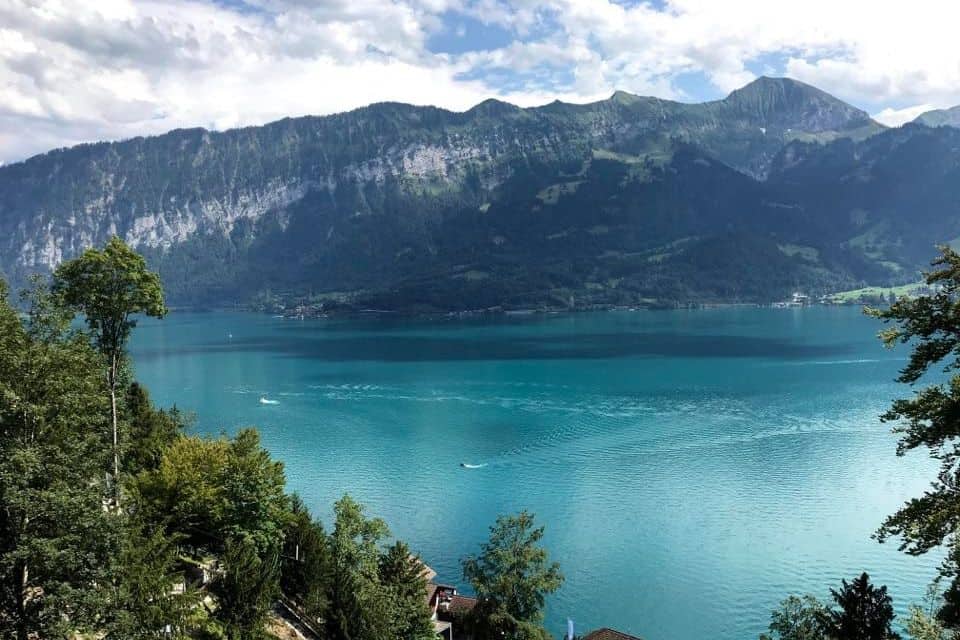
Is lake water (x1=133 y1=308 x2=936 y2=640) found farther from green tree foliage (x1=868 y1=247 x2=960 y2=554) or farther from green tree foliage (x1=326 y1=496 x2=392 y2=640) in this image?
green tree foliage (x1=868 y1=247 x2=960 y2=554)

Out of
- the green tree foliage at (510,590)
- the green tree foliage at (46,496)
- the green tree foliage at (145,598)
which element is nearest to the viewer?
the green tree foliage at (46,496)

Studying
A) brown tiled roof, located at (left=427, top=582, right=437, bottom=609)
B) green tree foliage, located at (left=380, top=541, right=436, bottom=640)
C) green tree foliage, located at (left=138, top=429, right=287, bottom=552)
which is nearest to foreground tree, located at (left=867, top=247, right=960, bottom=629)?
green tree foliage, located at (left=380, top=541, right=436, bottom=640)

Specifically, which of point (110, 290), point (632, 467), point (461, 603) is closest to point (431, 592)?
point (461, 603)

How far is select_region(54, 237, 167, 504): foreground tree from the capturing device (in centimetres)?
3950

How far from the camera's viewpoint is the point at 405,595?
140 ft

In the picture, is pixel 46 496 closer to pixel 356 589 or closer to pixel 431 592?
pixel 356 589

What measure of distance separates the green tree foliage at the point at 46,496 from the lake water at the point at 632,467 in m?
39.8

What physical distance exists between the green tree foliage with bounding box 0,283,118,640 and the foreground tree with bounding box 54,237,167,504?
1313cm

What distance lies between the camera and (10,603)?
23.5 meters

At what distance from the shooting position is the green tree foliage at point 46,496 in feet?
75.4

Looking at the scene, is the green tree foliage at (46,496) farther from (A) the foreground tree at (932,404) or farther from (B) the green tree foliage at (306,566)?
(A) the foreground tree at (932,404)

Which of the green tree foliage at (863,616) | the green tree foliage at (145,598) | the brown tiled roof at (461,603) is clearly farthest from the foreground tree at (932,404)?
the brown tiled roof at (461,603)

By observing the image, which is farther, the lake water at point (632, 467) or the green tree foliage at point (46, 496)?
the lake water at point (632, 467)

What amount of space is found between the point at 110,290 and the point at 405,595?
24289 millimetres
